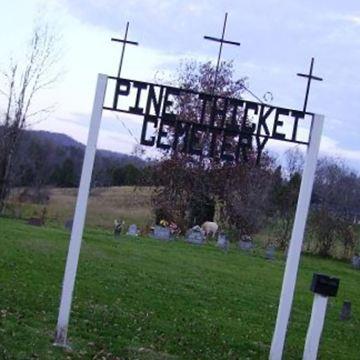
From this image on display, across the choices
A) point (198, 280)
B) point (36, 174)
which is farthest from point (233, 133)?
point (36, 174)

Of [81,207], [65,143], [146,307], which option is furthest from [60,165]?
[81,207]

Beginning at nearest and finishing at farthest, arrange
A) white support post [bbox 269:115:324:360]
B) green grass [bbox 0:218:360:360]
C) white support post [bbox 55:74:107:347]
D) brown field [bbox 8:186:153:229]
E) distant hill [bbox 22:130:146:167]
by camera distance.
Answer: white support post [bbox 55:74:107:347]
white support post [bbox 269:115:324:360]
green grass [bbox 0:218:360:360]
brown field [bbox 8:186:153:229]
distant hill [bbox 22:130:146:167]

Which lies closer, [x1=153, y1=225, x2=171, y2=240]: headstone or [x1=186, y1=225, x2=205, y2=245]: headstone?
[x1=153, y1=225, x2=171, y2=240]: headstone

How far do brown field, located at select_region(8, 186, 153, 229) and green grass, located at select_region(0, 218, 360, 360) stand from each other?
50.7ft

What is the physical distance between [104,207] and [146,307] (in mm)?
32481

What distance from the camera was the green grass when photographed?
27.4 ft

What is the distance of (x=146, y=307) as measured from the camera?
11133mm

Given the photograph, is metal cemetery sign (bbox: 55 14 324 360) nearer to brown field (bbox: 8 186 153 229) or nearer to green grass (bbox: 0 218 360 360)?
green grass (bbox: 0 218 360 360)

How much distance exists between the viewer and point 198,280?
15.5 m

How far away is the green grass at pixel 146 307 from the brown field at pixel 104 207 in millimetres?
15441

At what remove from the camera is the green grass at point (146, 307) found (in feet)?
27.4

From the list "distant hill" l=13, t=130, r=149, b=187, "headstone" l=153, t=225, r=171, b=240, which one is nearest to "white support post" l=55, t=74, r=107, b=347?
"headstone" l=153, t=225, r=171, b=240

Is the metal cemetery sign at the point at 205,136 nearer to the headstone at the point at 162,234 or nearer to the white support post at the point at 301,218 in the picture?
the white support post at the point at 301,218

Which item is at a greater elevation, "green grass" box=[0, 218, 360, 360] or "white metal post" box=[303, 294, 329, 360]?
"white metal post" box=[303, 294, 329, 360]
